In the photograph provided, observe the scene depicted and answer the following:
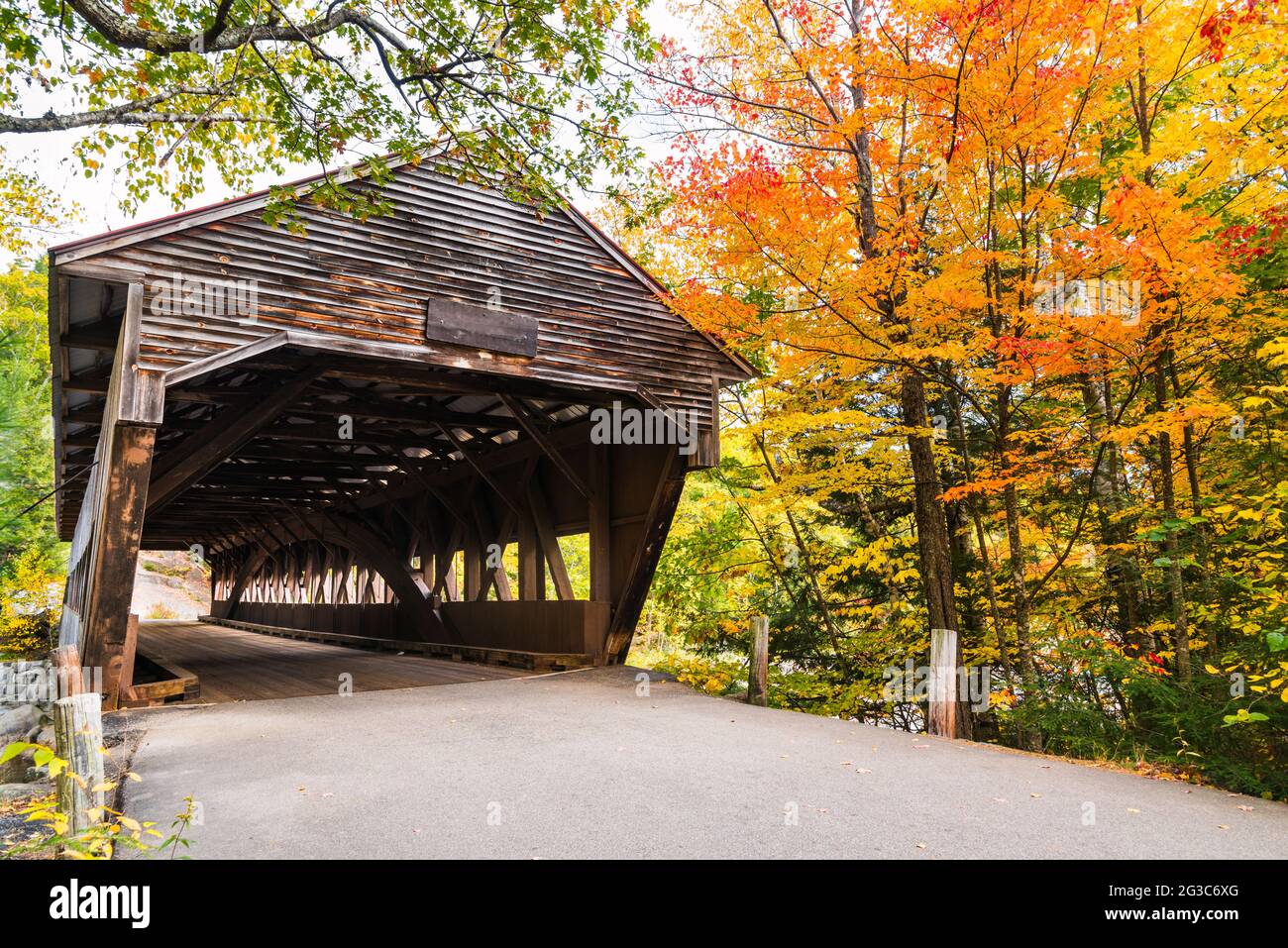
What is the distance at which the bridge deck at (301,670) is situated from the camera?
9258mm

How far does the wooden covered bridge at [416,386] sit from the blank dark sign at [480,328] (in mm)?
21

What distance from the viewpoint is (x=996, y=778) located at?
15.1ft

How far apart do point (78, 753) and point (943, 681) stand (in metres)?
5.62

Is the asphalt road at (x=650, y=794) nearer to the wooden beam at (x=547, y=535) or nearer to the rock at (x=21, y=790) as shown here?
the rock at (x=21, y=790)

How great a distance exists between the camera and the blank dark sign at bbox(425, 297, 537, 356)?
765 centimetres

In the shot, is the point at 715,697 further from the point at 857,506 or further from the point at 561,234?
the point at 561,234

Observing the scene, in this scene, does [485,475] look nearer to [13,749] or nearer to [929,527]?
[929,527]

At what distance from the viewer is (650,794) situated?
13.8 feet

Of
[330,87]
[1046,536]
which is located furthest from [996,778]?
[330,87]

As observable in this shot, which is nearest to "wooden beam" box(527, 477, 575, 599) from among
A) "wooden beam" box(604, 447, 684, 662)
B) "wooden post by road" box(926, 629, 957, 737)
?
"wooden beam" box(604, 447, 684, 662)

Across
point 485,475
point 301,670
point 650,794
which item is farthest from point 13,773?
point 301,670

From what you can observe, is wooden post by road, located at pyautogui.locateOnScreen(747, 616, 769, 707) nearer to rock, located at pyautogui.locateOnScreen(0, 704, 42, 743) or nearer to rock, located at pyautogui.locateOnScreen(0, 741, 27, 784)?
rock, located at pyautogui.locateOnScreen(0, 741, 27, 784)

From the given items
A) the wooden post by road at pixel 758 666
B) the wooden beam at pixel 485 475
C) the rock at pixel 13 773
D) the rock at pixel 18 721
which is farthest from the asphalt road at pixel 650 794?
the wooden beam at pixel 485 475

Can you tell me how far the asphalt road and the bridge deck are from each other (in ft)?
8.34
